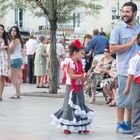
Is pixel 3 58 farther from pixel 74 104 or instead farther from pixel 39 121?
pixel 74 104

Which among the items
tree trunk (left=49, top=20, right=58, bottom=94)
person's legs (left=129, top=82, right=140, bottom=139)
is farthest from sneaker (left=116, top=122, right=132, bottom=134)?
tree trunk (left=49, top=20, right=58, bottom=94)

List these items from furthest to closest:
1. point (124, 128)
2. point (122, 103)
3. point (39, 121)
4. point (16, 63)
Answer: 1. point (16, 63)
2. point (39, 121)
3. point (124, 128)
4. point (122, 103)

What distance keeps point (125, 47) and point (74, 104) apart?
1276mm

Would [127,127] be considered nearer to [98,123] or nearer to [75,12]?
[98,123]

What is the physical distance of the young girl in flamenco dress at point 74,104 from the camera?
11.1 m

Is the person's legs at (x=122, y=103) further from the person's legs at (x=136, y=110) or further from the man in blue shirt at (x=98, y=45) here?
the man in blue shirt at (x=98, y=45)

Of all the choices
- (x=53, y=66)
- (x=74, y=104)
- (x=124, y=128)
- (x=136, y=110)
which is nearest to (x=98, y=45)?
(x=53, y=66)

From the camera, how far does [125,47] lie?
35.6 ft

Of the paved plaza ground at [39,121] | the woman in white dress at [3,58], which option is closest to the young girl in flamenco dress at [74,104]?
the paved plaza ground at [39,121]

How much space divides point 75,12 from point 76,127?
9146 millimetres

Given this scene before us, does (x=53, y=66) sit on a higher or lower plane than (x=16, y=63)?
lower

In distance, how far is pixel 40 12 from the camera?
765 inches

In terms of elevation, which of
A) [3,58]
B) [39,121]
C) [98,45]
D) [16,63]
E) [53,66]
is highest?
[98,45]

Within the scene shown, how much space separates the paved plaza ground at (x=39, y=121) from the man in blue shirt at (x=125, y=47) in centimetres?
49
